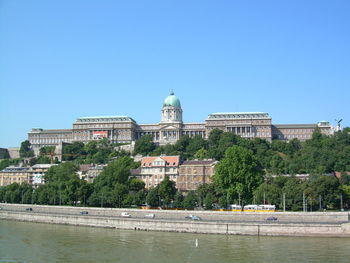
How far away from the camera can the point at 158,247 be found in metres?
45.6

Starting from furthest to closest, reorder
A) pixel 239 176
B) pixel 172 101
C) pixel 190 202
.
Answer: pixel 172 101 < pixel 239 176 < pixel 190 202

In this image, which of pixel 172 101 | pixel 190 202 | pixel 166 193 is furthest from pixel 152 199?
pixel 172 101

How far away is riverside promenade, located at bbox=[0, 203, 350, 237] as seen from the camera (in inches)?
2013

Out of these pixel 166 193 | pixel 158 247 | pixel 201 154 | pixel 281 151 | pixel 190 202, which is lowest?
pixel 158 247

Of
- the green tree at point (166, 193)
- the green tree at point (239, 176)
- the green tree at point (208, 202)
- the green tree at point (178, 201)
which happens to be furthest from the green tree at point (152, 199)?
the green tree at point (239, 176)

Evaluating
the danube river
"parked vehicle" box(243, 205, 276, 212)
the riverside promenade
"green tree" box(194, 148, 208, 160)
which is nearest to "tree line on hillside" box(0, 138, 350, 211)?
"parked vehicle" box(243, 205, 276, 212)

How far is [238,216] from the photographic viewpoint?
5816cm

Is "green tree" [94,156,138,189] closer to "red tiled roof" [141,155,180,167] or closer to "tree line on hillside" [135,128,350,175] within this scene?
"red tiled roof" [141,155,180,167]

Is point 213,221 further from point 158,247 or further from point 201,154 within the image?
point 201,154

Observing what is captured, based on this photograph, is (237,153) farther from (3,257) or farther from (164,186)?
(3,257)

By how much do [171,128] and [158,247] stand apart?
10507 cm

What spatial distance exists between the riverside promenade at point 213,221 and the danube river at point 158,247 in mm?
1478

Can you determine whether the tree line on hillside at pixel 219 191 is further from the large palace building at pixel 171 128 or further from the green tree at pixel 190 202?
the large palace building at pixel 171 128

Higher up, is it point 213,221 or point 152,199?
point 152,199
